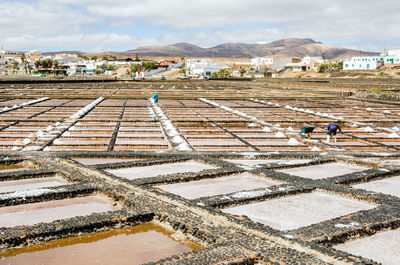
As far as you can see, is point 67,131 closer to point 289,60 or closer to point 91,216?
→ point 91,216

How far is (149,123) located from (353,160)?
6946mm

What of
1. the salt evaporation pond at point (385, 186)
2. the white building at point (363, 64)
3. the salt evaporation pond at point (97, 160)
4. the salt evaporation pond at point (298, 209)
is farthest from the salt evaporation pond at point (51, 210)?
the white building at point (363, 64)

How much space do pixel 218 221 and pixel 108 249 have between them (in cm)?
95

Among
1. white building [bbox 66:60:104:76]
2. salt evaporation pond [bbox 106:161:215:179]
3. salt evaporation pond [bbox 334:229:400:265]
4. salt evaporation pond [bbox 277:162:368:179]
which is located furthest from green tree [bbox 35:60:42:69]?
salt evaporation pond [bbox 334:229:400:265]

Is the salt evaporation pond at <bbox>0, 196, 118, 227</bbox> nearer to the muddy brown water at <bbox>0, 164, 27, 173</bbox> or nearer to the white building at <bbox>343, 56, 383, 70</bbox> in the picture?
the muddy brown water at <bbox>0, 164, 27, 173</bbox>

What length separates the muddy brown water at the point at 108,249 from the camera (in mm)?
2736

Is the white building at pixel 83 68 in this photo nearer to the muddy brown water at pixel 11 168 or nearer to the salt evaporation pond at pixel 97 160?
the salt evaporation pond at pixel 97 160

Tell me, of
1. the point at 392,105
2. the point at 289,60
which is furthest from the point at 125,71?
the point at 392,105

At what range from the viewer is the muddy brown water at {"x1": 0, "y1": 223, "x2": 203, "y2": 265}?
8.98ft

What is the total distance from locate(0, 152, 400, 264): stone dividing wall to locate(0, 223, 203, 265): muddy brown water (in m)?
0.11

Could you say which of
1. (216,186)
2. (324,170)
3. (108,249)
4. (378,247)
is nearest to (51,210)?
(108,249)

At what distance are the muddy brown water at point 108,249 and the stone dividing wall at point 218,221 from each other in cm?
11

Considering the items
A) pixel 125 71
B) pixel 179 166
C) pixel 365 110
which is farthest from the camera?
pixel 125 71

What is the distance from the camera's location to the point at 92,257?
2.79m
